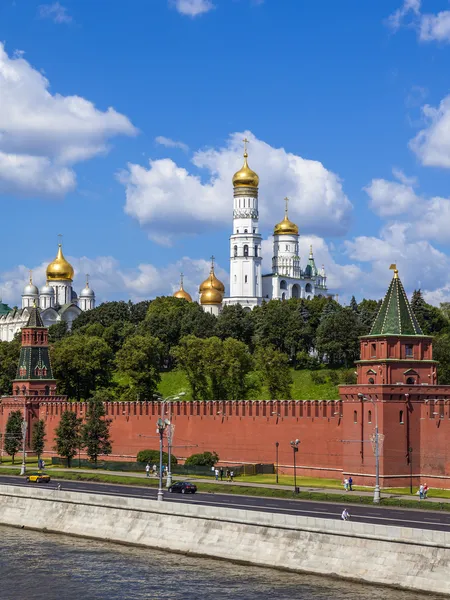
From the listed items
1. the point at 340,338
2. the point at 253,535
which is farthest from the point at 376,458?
the point at 340,338

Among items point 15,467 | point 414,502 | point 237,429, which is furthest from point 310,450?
point 15,467

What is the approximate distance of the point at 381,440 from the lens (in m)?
72.6

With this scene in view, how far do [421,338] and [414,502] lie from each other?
16244 mm

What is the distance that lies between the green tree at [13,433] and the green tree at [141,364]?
19.0 m

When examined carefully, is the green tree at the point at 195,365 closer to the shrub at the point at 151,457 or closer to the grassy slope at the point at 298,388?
the grassy slope at the point at 298,388

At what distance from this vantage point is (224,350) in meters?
118

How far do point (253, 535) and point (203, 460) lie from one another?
33989 millimetres

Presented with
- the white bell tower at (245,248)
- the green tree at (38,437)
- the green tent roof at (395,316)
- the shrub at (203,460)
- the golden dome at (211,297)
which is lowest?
the shrub at (203,460)

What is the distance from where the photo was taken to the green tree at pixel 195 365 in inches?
4658

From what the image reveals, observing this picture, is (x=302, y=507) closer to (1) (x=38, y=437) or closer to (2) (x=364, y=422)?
(2) (x=364, y=422)

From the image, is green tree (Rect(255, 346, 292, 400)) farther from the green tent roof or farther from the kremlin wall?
the green tent roof

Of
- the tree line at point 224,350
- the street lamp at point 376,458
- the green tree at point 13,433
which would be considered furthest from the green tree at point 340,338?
the street lamp at point 376,458

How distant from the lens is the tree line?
118m

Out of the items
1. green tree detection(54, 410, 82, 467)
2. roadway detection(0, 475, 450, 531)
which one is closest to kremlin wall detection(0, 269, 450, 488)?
green tree detection(54, 410, 82, 467)
